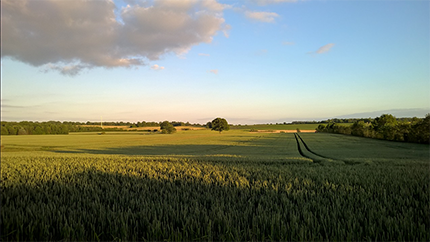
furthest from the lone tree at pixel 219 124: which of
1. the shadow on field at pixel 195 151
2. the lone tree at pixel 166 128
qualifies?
the shadow on field at pixel 195 151

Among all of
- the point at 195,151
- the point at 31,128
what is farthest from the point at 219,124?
the point at 195,151

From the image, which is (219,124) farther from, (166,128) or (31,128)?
(31,128)

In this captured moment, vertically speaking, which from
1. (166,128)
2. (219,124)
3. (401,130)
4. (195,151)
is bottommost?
(195,151)

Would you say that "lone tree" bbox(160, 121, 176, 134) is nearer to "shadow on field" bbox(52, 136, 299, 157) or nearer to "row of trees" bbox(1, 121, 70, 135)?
"row of trees" bbox(1, 121, 70, 135)

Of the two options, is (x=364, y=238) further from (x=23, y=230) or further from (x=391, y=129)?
(x=391, y=129)

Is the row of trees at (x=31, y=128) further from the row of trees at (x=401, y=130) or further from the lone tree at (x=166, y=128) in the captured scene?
the row of trees at (x=401, y=130)

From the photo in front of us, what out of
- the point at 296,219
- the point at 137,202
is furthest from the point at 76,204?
the point at 296,219

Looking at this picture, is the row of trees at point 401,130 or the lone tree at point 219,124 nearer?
the row of trees at point 401,130

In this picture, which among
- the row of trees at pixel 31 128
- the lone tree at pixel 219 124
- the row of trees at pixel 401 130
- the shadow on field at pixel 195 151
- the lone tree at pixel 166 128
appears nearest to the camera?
the shadow on field at pixel 195 151

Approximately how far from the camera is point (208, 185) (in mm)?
7656

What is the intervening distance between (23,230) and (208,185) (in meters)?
4.72

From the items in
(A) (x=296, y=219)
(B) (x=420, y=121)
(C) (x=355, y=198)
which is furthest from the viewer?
(B) (x=420, y=121)

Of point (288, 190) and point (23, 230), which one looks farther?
point (288, 190)

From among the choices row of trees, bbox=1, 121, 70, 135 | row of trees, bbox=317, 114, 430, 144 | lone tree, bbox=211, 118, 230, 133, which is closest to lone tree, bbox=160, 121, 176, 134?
lone tree, bbox=211, 118, 230, 133
